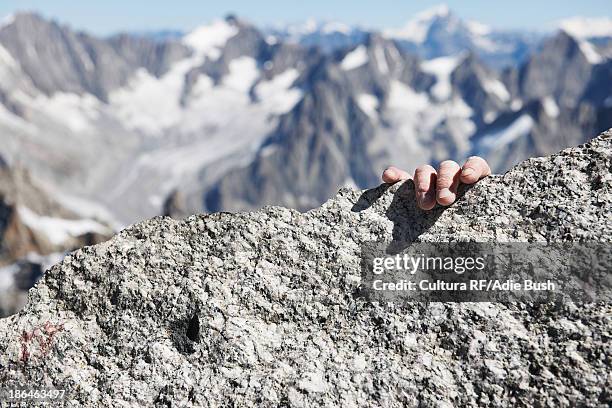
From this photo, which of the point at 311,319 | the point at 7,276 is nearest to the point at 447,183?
the point at 311,319

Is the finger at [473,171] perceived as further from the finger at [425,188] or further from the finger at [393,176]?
the finger at [393,176]

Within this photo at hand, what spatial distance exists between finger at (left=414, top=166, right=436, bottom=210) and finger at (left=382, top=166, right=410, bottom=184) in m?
0.32

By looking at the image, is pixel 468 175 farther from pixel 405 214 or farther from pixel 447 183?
pixel 405 214

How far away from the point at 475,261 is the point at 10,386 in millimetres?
5256

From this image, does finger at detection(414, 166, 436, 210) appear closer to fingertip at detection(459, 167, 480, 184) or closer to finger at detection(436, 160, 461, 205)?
finger at detection(436, 160, 461, 205)

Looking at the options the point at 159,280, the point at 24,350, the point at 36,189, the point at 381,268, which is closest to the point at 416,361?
the point at 381,268

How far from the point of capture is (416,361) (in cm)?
596

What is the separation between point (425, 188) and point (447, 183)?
0.25 m

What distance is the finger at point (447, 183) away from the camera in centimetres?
633

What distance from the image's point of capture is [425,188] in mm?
6391

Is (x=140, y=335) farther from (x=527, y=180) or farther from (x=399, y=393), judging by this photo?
(x=527, y=180)

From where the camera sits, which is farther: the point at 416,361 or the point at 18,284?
the point at 18,284

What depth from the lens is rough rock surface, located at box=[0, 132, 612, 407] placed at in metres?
5.76

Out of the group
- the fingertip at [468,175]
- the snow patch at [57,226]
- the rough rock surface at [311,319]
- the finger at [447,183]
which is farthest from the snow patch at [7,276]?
the fingertip at [468,175]
